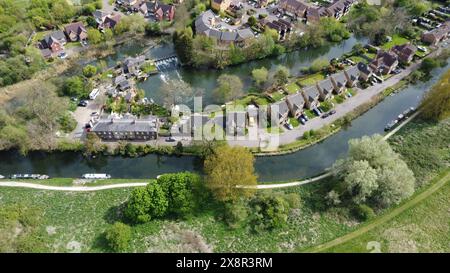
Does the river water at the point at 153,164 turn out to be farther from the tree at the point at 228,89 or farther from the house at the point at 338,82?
the tree at the point at 228,89

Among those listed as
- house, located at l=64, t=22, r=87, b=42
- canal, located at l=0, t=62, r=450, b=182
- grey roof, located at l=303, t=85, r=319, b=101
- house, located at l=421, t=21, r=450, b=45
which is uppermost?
house, located at l=421, t=21, r=450, b=45

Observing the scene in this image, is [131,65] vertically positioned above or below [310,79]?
above

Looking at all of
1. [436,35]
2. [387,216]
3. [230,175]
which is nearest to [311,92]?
[387,216]

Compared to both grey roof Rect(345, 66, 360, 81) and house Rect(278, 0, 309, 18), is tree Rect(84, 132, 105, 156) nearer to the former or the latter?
grey roof Rect(345, 66, 360, 81)

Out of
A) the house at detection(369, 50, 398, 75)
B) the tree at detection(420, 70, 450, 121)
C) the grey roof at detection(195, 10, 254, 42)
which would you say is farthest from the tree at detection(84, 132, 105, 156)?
the tree at detection(420, 70, 450, 121)

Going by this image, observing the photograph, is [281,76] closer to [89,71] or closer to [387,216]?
[387,216]
